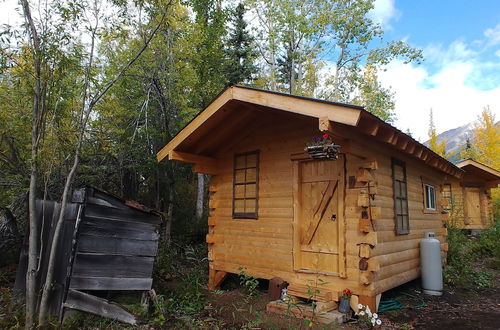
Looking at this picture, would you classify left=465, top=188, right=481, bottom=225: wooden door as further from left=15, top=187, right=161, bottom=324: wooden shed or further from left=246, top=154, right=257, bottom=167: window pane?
left=15, top=187, right=161, bottom=324: wooden shed

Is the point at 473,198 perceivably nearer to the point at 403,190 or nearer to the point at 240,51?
the point at 403,190

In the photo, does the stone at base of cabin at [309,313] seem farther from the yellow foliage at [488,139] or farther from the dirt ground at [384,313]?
the yellow foliage at [488,139]

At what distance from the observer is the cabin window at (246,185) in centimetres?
697

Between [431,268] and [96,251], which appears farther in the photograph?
[431,268]

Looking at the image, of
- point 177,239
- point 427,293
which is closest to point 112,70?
point 177,239

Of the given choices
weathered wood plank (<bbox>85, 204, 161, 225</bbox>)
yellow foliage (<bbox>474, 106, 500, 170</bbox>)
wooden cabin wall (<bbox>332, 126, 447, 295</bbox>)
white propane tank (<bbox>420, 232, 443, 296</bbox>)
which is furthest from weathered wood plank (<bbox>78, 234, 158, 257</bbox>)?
yellow foliage (<bbox>474, 106, 500, 170</bbox>)

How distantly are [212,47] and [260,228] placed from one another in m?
7.78

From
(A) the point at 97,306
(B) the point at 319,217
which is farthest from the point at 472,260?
(A) the point at 97,306

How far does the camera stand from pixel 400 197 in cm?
692

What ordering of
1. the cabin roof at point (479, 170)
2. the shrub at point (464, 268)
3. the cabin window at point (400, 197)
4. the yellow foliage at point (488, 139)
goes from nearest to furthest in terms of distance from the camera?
the cabin window at point (400, 197) < the shrub at point (464, 268) < the cabin roof at point (479, 170) < the yellow foliage at point (488, 139)

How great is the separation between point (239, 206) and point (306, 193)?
159cm

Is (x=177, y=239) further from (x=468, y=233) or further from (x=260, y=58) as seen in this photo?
(x=260, y=58)

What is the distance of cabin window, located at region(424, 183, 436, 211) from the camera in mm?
8617

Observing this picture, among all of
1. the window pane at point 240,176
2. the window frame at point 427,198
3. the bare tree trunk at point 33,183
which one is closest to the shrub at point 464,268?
the window frame at point 427,198
